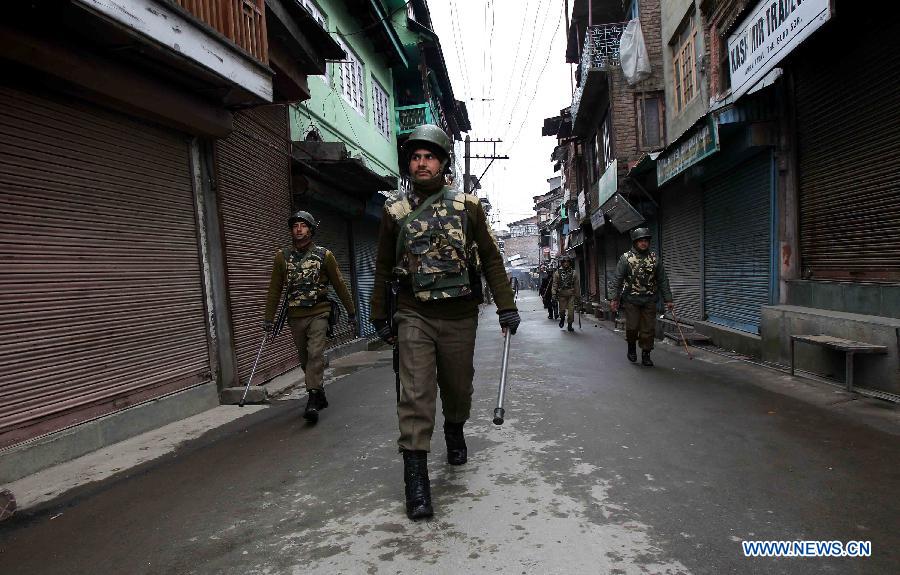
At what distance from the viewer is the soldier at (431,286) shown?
3.11m

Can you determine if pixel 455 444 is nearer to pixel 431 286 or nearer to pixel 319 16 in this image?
pixel 431 286

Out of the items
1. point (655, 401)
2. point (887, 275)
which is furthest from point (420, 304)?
point (887, 275)

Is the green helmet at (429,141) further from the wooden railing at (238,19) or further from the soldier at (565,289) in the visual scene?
the soldier at (565,289)

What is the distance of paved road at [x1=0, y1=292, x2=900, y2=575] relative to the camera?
2.43 m

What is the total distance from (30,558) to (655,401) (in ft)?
16.3

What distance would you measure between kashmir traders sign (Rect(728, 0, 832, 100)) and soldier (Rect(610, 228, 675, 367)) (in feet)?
9.11

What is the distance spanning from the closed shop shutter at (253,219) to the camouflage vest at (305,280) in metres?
1.75

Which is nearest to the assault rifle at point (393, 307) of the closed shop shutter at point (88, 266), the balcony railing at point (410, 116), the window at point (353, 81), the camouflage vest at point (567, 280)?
the closed shop shutter at point (88, 266)

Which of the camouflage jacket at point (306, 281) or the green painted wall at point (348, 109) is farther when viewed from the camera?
the green painted wall at point (348, 109)

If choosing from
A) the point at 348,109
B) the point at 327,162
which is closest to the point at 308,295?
the point at 327,162

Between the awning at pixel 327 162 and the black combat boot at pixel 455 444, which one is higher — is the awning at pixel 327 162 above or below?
above

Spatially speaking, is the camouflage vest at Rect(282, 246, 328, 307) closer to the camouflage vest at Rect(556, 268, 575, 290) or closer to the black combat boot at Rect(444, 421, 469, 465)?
the black combat boot at Rect(444, 421, 469, 465)

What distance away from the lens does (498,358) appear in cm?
924

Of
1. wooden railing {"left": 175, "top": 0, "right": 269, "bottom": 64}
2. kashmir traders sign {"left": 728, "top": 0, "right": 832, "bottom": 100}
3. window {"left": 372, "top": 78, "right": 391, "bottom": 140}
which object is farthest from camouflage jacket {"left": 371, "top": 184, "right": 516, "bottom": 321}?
window {"left": 372, "top": 78, "right": 391, "bottom": 140}
